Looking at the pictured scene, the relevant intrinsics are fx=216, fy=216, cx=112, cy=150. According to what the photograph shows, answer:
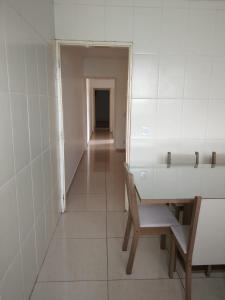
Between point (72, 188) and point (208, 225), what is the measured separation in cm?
257

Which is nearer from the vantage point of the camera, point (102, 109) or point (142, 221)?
point (142, 221)

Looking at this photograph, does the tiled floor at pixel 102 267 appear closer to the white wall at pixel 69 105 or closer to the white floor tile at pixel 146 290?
the white floor tile at pixel 146 290

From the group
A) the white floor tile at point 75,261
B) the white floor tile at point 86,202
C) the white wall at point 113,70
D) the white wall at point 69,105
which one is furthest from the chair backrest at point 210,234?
the white wall at point 113,70

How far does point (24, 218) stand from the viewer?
1.47m

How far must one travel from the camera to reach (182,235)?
1.62m

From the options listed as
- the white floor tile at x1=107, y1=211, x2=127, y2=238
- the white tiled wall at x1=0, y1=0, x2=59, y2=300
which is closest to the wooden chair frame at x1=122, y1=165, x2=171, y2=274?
the white floor tile at x1=107, y1=211, x2=127, y2=238

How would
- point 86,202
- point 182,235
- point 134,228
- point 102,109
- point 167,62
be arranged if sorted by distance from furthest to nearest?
point 102,109 → point 86,202 → point 167,62 → point 134,228 → point 182,235

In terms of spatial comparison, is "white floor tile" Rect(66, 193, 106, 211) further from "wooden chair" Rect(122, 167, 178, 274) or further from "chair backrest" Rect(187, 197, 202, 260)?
"chair backrest" Rect(187, 197, 202, 260)

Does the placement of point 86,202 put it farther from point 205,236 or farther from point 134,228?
point 205,236

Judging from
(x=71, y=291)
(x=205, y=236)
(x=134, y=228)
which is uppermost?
(x=205, y=236)

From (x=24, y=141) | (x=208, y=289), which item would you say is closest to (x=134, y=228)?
(x=208, y=289)

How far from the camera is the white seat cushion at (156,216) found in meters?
1.76

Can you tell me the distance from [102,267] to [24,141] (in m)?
1.26

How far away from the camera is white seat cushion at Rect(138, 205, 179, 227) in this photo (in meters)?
1.76
